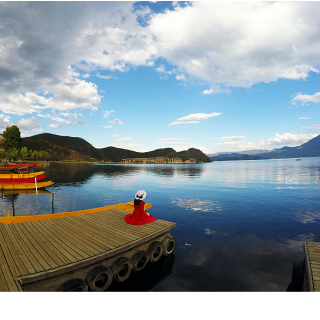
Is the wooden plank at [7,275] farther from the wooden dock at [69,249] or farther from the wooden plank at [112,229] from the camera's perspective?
the wooden plank at [112,229]

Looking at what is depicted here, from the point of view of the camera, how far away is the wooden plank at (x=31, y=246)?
752 cm

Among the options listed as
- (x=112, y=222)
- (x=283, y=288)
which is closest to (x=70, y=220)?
(x=112, y=222)

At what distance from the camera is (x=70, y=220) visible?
12883 millimetres

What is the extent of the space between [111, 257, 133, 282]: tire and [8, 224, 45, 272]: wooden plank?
10.7ft

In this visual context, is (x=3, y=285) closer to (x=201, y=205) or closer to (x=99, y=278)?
(x=99, y=278)

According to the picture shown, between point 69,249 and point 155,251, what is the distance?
5034mm

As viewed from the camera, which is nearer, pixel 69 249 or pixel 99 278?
pixel 99 278

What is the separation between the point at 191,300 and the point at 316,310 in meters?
1.90

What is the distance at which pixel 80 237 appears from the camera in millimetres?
10227

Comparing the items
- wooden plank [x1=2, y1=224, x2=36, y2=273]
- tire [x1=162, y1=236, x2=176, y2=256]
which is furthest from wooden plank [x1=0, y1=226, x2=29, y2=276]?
tire [x1=162, y1=236, x2=176, y2=256]

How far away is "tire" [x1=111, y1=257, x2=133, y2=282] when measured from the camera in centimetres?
922

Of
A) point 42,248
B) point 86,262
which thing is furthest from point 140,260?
point 42,248

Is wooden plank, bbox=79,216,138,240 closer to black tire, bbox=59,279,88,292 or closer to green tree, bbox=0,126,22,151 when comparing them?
black tire, bbox=59,279,88,292

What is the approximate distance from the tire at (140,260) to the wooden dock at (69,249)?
0.16 ft
